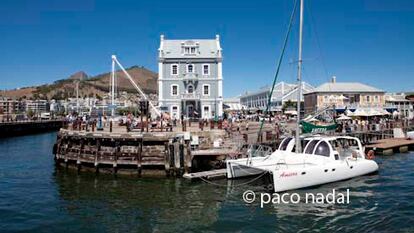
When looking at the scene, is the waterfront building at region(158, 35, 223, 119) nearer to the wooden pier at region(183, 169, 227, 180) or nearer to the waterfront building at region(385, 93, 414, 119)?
the wooden pier at region(183, 169, 227, 180)

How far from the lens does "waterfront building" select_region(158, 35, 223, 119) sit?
172ft

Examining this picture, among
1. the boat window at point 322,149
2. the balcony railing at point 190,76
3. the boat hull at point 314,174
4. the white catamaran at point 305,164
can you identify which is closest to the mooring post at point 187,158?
the white catamaran at point 305,164

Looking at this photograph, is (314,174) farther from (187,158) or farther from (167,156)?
(167,156)

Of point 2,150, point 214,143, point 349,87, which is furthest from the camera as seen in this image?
point 349,87

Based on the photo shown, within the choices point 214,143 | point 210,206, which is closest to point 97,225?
point 210,206

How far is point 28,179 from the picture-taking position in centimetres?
2711

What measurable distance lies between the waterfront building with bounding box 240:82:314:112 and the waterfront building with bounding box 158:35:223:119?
2812 centimetres

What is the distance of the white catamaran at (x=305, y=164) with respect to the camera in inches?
841

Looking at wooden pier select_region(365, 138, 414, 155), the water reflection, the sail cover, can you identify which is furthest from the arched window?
the water reflection

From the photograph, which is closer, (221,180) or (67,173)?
(221,180)

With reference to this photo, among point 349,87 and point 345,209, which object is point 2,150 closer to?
point 345,209

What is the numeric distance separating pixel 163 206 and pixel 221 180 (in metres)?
6.43

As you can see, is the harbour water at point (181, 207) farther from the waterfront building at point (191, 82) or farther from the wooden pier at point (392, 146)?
the waterfront building at point (191, 82)

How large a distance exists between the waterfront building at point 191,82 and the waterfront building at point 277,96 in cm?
2812
